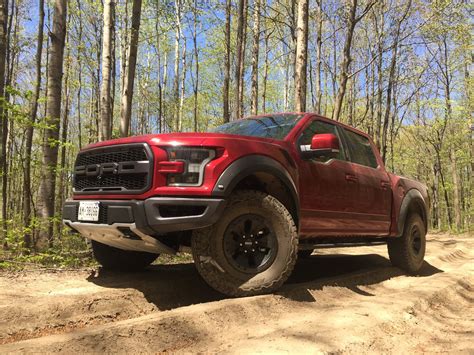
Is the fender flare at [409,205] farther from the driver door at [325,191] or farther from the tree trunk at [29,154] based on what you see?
Result: the tree trunk at [29,154]

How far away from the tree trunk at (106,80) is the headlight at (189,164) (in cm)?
494

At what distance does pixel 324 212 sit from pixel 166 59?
1113 inches

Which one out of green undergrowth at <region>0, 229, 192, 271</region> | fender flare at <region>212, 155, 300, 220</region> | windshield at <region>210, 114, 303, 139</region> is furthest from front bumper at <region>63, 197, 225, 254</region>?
green undergrowth at <region>0, 229, 192, 271</region>

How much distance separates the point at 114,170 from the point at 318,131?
2.44 metres

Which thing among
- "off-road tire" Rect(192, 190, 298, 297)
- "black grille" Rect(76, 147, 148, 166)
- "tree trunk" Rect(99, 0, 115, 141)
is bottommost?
"off-road tire" Rect(192, 190, 298, 297)

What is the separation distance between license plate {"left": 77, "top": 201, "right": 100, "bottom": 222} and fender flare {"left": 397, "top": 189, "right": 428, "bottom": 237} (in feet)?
14.4

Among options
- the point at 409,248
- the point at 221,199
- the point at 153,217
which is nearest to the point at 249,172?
the point at 221,199

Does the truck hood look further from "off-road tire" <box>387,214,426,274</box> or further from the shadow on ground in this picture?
"off-road tire" <box>387,214,426,274</box>

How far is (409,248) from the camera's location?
6.08 m

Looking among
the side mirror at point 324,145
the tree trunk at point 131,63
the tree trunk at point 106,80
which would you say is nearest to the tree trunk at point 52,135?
the tree trunk at point 106,80

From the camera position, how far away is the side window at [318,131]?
431 centimetres

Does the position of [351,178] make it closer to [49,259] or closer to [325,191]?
[325,191]

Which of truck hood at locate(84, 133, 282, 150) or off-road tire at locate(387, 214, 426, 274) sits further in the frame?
off-road tire at locate(387, 214, 426, 274)

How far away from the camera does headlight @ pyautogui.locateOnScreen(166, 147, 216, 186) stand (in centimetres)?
316
